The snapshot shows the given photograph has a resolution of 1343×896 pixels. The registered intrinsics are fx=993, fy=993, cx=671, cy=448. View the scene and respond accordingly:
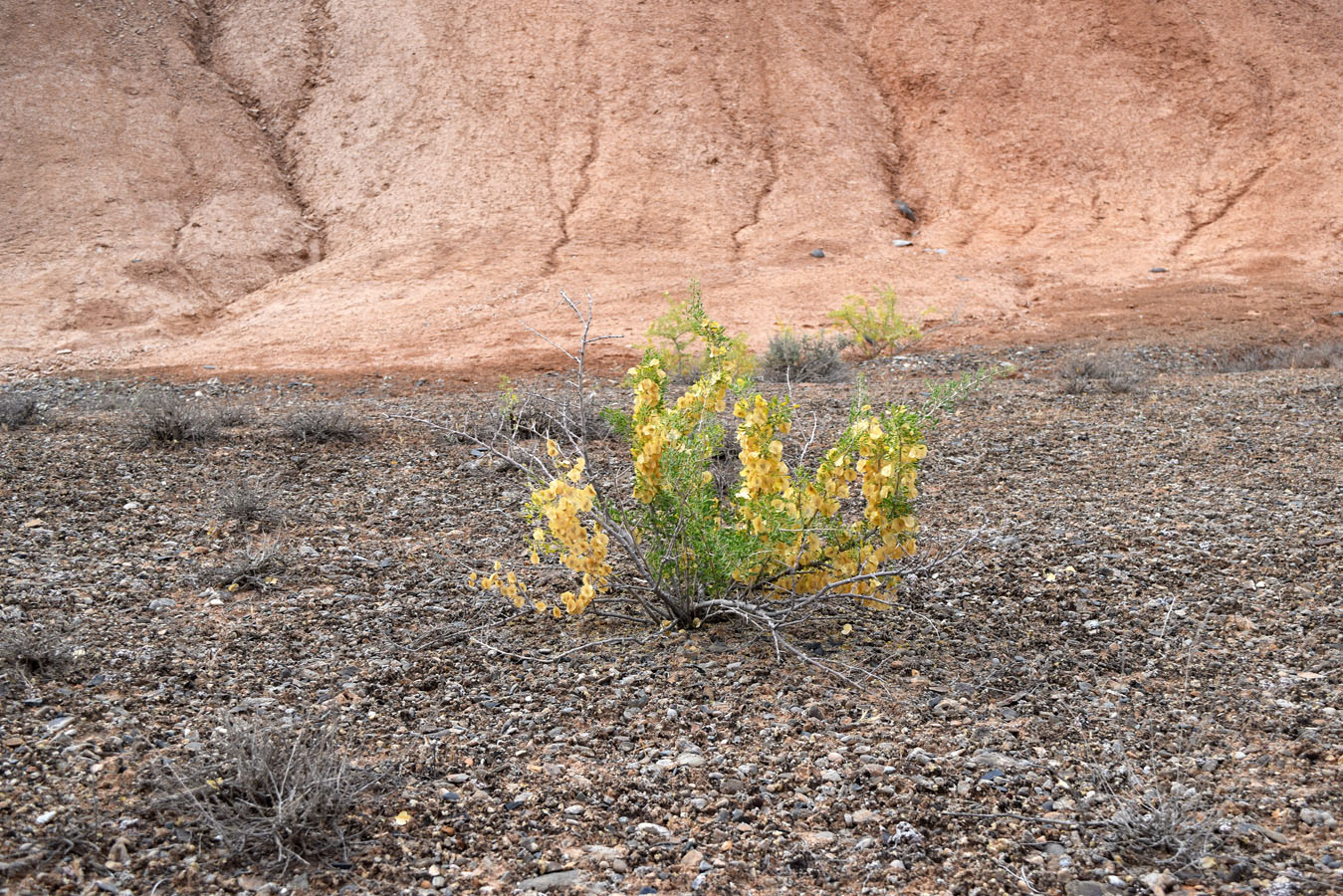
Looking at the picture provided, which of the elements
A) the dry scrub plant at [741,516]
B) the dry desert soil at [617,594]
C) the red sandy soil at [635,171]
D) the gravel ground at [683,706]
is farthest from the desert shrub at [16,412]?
the dry scrub plant at [741,516]

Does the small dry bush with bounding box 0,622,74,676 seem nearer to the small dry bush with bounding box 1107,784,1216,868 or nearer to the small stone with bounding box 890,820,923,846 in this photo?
the small stone with bounding box 890,820,923,846

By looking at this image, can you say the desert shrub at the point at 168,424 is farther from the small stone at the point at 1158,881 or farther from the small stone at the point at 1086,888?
the small stone at the point at 1158,881

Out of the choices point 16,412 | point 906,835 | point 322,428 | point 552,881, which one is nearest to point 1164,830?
point 906,835

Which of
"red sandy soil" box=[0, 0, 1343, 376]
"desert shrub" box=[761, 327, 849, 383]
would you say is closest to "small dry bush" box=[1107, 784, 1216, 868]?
"desert shrub" box=[761, 327, 849, 383]

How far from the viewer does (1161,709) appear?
10.3ft

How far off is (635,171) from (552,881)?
18.6 metres

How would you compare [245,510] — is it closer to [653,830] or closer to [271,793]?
[271,793]

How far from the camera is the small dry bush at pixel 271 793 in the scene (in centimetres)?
247

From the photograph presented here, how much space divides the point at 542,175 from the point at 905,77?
943cm

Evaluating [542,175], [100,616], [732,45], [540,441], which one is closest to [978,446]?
[540,441]

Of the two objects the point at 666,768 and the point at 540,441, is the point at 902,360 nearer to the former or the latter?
the point at 540,441

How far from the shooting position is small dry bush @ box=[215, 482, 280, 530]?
5086mm

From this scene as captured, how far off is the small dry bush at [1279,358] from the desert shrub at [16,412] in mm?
10740

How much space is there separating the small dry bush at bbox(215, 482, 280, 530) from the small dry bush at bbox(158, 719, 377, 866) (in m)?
2.50
